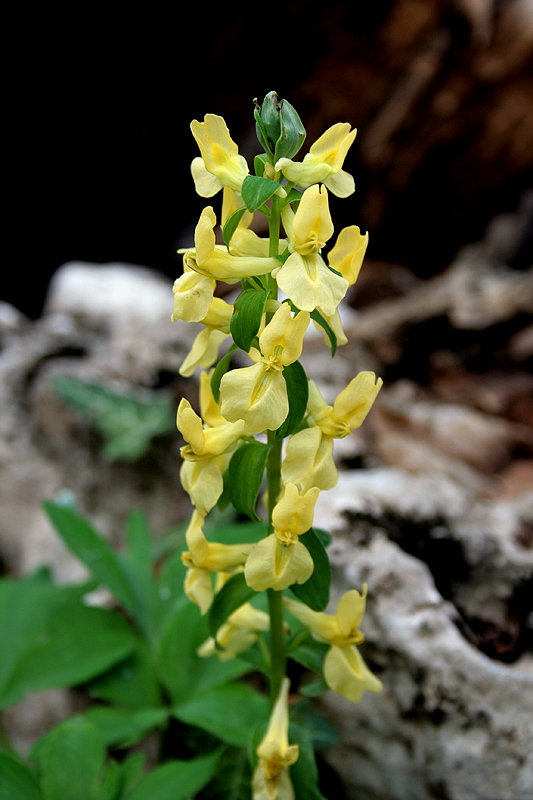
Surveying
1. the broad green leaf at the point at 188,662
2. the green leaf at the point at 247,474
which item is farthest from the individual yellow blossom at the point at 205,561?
the broad green leaf at the point at 188,662

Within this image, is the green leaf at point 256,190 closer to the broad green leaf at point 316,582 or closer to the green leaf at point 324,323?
the green leaf at point 324,323

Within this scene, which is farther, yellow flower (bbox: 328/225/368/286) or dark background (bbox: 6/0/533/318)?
dark background (bbox: 6/0/533/318)

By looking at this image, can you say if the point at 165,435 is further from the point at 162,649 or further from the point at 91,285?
the point at 91,285

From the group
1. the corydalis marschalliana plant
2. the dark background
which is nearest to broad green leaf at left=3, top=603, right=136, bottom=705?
the corydalis marschalliana plant

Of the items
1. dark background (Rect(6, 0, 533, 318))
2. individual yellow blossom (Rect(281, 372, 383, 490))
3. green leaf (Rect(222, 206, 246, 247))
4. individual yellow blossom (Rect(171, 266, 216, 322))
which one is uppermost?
dark background (Rect(6, 0, 533, 318))

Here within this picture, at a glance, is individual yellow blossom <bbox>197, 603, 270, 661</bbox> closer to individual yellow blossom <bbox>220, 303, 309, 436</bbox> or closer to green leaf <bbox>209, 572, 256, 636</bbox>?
green leaf <bbox>209, 572, 256, 636</bbox>

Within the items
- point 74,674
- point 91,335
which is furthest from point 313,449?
point 91,335
